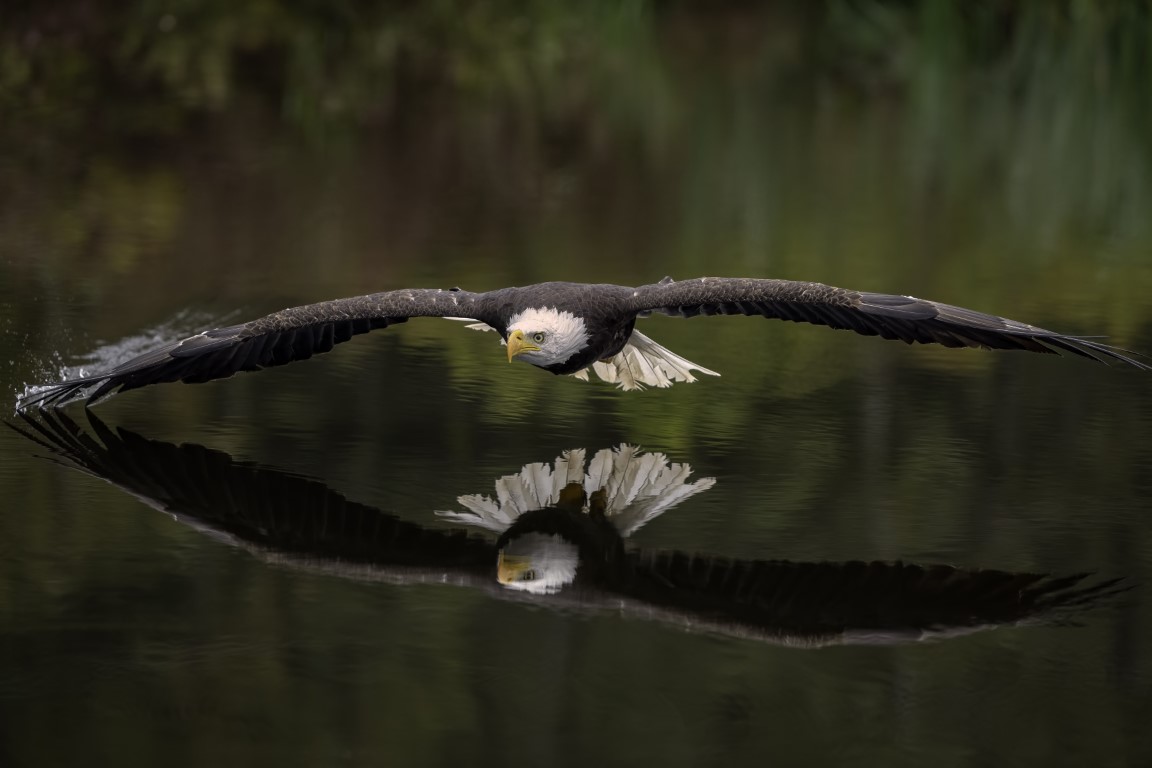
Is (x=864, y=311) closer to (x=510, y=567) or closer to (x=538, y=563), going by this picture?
(x=538, y=563)

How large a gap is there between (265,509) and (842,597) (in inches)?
89.8

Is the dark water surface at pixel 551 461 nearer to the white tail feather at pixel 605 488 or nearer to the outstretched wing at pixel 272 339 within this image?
the white tail feather at pixel 605 488

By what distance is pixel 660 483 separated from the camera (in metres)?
7.45

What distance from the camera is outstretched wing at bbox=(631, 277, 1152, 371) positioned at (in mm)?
7379

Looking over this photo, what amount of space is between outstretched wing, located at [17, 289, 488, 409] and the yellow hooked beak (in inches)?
13.0

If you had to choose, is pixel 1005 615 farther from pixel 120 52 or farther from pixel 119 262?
pixel 120 52

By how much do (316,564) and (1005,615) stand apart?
237 centimetres

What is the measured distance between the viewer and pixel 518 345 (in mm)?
7691

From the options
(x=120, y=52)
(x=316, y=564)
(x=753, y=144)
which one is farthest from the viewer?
(x=120, y=52)

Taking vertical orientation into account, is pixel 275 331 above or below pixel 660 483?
above

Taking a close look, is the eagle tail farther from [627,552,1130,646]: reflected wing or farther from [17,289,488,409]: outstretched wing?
[627,552,1130,646]: reflected wing

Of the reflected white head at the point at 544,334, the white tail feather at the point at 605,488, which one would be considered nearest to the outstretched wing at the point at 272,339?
the reflected white head at the point at 544,334

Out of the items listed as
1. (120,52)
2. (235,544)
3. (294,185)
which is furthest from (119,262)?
(120,52)

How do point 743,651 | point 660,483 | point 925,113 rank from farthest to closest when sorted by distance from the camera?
point 925,113 < point 660,483 < point 743,651
